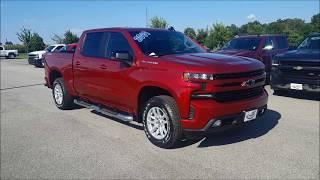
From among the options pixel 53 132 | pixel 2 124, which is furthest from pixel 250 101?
pixel 2 124

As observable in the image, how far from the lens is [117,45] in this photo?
6152 mm

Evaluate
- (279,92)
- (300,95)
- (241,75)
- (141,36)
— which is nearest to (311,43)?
(300,95)

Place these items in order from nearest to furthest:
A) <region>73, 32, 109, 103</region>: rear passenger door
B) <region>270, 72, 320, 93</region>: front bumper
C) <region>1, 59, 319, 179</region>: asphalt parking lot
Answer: <region>1, 59, 319, 179</region>: asphalt parking lot → <region>73, 32, 109, 103</region>: rear passenger door → <region>270, 72, 320, 93</region>: front bumper

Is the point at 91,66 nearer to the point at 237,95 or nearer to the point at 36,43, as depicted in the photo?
the point at 237,95

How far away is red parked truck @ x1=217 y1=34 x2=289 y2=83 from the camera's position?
1181 centimetres

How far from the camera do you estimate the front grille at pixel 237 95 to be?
4785 millimetres

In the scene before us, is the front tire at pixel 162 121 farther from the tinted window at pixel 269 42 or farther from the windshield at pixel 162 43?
the tinted window at pixel 269 42

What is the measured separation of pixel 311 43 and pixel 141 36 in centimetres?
611

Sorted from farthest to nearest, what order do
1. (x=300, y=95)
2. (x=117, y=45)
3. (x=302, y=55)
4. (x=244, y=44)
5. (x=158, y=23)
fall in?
1. (x=158, y=23)
2. (x=244, y=44)
3. (x=300, y=95)
4. (x=302, y=55)
5. (x=117, y=45)

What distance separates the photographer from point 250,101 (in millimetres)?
5152

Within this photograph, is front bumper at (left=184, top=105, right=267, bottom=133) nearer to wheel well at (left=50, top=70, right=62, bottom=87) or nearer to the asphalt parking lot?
the asphalt parking lot

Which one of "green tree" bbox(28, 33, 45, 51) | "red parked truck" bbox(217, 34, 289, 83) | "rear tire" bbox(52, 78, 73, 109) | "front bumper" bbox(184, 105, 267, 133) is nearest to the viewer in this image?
"front bumper" bbox(184, 105, 267, 133)

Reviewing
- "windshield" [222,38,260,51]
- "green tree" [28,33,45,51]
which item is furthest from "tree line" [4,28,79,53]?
"windshield" [222,38,260,51]

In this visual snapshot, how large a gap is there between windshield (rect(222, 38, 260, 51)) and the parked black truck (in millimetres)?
2672
